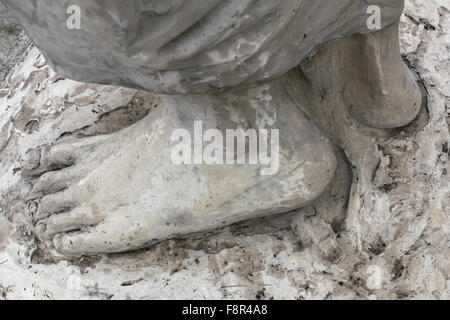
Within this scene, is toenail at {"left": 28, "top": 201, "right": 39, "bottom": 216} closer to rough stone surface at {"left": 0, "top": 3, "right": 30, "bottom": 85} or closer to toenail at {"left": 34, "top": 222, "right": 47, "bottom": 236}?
toenail at {"left": 34, "top": 222, "right": 47, "bottom": 236}

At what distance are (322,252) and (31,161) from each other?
0.50m

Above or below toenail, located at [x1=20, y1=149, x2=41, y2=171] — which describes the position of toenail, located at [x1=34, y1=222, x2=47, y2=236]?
below

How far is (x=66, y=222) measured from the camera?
94 cm

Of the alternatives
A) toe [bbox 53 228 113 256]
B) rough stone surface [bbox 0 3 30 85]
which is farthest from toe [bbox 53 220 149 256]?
rough stone surface [bbox 0 3 30 85]

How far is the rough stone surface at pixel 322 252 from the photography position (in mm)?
905

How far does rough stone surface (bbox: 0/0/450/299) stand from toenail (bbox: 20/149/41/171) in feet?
0.12

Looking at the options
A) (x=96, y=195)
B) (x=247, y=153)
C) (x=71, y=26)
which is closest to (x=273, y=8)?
(x=71, y=26)

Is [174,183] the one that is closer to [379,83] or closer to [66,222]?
[66,222]

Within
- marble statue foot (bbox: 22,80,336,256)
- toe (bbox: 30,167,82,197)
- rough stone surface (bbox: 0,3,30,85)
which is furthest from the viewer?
rough stone surface (bbox: 0,3,30,85)

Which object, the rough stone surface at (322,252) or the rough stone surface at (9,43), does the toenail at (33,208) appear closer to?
Result: the rough stone surface at (322,252)

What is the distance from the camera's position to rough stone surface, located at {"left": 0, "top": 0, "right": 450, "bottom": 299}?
905 millimetres

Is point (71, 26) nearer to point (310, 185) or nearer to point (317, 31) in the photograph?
point (317, 31)

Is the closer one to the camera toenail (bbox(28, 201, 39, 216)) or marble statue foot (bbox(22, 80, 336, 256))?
marble statue foot (bbox(22, 80, 336, 256))

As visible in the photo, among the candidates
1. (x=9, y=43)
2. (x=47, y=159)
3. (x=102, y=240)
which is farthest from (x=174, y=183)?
(x=9, y=43)
